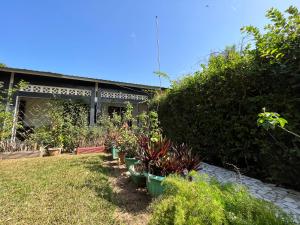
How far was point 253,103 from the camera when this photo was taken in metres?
3.84

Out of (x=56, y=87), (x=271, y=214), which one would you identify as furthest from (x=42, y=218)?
(x=56, y=87)

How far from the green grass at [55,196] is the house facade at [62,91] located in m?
4.78

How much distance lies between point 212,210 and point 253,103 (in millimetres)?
3155

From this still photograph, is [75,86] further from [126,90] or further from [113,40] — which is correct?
[113,40]

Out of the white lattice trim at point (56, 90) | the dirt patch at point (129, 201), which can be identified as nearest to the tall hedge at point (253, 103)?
the dirt patch at point (129, 201)

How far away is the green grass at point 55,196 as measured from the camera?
2.41 metres

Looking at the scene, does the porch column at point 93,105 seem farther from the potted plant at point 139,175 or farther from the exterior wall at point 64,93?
the potted plant at point 139,175

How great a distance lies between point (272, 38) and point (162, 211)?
3.88 m

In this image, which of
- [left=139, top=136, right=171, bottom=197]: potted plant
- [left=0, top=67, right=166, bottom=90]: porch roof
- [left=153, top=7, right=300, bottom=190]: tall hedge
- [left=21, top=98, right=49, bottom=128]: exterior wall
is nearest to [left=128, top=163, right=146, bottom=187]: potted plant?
[left=139, top=136, right=171, bottom=197]: potted plant

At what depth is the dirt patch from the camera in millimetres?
2445

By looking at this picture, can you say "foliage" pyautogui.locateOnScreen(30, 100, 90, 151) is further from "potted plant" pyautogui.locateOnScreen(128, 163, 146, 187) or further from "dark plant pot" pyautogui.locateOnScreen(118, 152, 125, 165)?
"potted plant" pyautogui.locateOnScreen(128, 163, 146, 187)

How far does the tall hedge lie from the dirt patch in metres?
2.58

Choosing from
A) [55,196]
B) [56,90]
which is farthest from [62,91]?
[55,196]

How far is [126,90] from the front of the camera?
1104 cm
